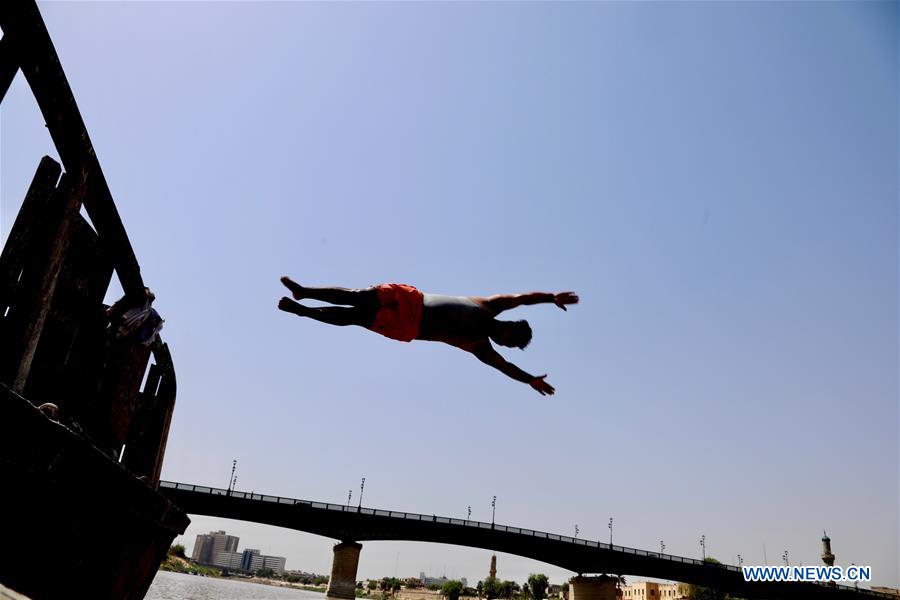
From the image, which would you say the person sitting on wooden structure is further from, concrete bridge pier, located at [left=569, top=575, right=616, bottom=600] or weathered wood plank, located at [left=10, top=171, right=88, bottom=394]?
concrete bridge pier, located at [left=569, top=575, right=616, bottom=600]

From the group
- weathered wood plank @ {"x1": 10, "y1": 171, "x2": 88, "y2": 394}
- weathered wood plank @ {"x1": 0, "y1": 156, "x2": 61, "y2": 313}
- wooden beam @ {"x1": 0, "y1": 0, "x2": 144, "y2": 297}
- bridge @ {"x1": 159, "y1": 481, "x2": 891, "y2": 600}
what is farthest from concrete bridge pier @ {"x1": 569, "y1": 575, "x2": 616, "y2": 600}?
weathered wood plank @ {"x1": 0, "y1": 156, "x2": 61, "y2": 313}

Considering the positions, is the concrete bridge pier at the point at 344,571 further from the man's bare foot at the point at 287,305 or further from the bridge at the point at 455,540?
the man's bare foot at the point at 287,305

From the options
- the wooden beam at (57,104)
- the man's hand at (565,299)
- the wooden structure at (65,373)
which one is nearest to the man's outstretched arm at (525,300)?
the man's hand at (565,299)

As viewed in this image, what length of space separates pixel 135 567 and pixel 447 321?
11.8 feet

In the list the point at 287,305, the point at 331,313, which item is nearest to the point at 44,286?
the point at 287,305

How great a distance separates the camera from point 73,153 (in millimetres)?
3184

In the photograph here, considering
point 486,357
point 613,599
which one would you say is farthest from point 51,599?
point 613,599

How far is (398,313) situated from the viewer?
6250 millimetres

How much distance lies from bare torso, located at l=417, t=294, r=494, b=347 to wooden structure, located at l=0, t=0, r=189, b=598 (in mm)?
2734

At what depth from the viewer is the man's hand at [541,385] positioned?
7.71 m

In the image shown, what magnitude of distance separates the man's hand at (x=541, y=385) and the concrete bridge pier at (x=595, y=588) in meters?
82.8

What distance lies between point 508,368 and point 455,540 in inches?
2810

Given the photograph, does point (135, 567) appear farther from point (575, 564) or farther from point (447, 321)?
point (575, 564)

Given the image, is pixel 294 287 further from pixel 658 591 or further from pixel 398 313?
pixel 658 591
